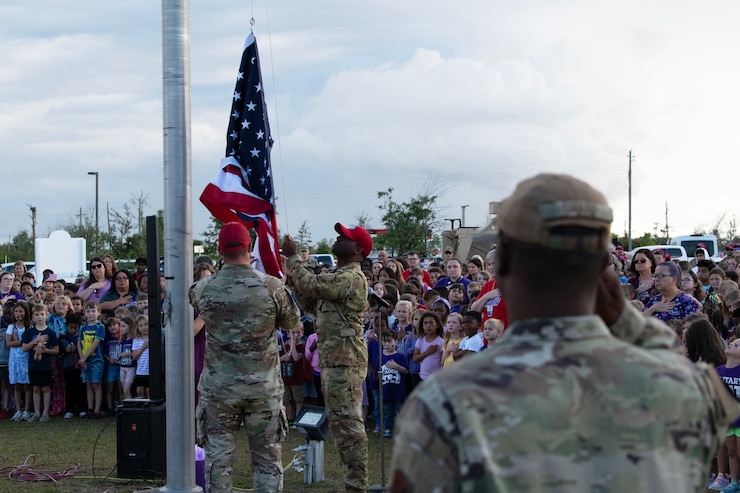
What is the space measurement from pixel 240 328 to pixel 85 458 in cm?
462

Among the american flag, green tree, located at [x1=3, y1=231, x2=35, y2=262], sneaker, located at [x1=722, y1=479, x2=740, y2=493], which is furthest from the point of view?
green tree, located at [x1=3, y1=231, x2=35, y2=262]

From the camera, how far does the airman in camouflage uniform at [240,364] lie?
636 cm

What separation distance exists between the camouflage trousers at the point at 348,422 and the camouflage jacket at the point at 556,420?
5500 mm

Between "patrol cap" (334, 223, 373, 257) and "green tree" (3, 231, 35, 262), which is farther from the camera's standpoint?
"green tree" (3, 231, 35, 262)

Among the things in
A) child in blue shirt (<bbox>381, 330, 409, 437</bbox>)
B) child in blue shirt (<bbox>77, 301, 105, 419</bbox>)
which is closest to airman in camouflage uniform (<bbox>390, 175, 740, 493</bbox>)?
child in blue shirt (<bbox>381, 330, 409, 437</bbox>)

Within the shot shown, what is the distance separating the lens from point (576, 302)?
1.97m

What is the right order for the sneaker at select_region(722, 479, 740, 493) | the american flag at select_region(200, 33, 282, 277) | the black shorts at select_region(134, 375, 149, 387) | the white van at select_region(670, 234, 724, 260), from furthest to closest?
the white van at select_region(670, 234, 724, 260)
the black shorts at select_region(134, 375, 149, 387)
the american flag at select_region(200, 33, 282, 277)
the sneaker at select_region(722, 479, 740, 493)

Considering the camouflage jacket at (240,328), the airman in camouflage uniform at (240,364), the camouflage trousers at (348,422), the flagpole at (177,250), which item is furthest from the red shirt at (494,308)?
the flagpole at (177,250)

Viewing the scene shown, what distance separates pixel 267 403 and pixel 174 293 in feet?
4.13

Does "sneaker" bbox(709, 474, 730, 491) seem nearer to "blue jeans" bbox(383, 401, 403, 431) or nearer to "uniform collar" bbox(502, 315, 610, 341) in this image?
"blue jeans" bbox(383, 401, 403, 431)

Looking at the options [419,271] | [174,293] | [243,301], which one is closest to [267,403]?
[243,301]

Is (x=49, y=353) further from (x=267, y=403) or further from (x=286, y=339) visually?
(x=267, y=403)

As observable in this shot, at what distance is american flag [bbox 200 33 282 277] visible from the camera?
7914 millimetres

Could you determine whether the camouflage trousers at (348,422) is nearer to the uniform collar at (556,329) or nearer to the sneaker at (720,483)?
the sneaker at (720,483)
